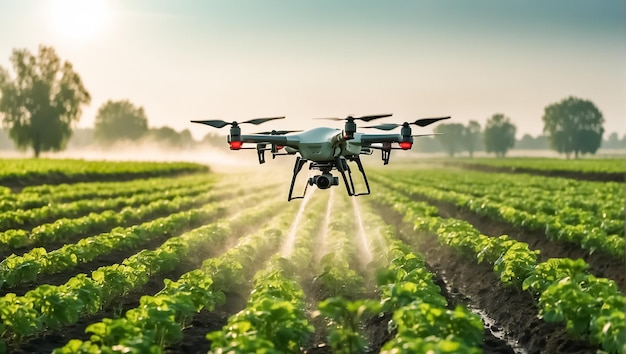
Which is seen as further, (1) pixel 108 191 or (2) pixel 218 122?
(1) pixel 108 191

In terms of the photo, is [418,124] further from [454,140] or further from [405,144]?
[454,140]

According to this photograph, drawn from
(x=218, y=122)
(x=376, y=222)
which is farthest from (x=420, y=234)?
(x=218, y=122)

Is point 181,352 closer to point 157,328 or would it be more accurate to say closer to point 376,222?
point 157,328

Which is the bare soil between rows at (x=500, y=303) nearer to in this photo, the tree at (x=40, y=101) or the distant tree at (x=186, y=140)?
the tree at (x=40, y=101)

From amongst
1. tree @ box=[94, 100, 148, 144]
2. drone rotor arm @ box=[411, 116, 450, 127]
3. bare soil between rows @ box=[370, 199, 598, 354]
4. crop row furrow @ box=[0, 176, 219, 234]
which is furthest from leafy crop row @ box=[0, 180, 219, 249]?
tree @ box=[94, 100, 148, 144]

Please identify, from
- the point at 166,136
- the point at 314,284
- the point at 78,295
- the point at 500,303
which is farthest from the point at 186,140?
the point at 78,295

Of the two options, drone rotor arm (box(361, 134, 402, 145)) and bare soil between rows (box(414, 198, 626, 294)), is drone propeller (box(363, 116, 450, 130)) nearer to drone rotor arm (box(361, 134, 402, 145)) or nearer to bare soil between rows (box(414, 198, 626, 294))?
drone rotor arm (box(361, 134, 402, 145))
